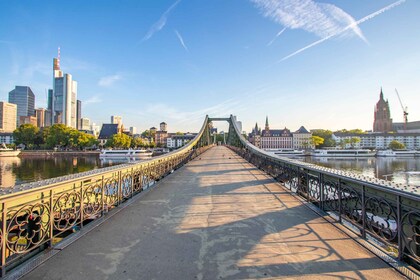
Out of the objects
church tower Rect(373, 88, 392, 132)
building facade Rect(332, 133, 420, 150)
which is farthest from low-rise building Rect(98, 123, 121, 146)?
church tower Rect(373, 88, 392, 132)

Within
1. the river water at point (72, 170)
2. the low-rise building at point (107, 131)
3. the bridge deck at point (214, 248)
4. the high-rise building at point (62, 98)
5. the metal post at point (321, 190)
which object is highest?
the high-rise building at point (62, 98)

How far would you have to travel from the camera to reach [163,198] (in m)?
5.91

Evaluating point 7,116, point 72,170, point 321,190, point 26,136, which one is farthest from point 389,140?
point 7,116

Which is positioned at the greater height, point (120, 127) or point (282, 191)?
point (120, 127)

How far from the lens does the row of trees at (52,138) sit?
86.6 m

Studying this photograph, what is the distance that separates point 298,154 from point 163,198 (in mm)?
83562

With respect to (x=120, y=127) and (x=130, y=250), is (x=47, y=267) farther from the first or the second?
(x=120, y=127)

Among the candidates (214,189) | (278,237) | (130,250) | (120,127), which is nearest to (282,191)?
(214,189)

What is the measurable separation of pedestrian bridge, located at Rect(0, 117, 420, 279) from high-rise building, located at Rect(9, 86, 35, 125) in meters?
232

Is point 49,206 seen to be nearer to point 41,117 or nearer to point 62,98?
point 62,98

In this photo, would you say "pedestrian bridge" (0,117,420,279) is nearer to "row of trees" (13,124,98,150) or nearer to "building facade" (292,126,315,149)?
"row of trees" (13,124,98,150)

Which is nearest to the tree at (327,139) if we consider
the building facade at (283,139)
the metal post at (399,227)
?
the building facade at (283,139)

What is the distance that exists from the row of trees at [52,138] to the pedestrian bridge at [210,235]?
9547 cm

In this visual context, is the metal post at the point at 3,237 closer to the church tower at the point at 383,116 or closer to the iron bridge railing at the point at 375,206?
the iron bridge railing at the point at 375,206
